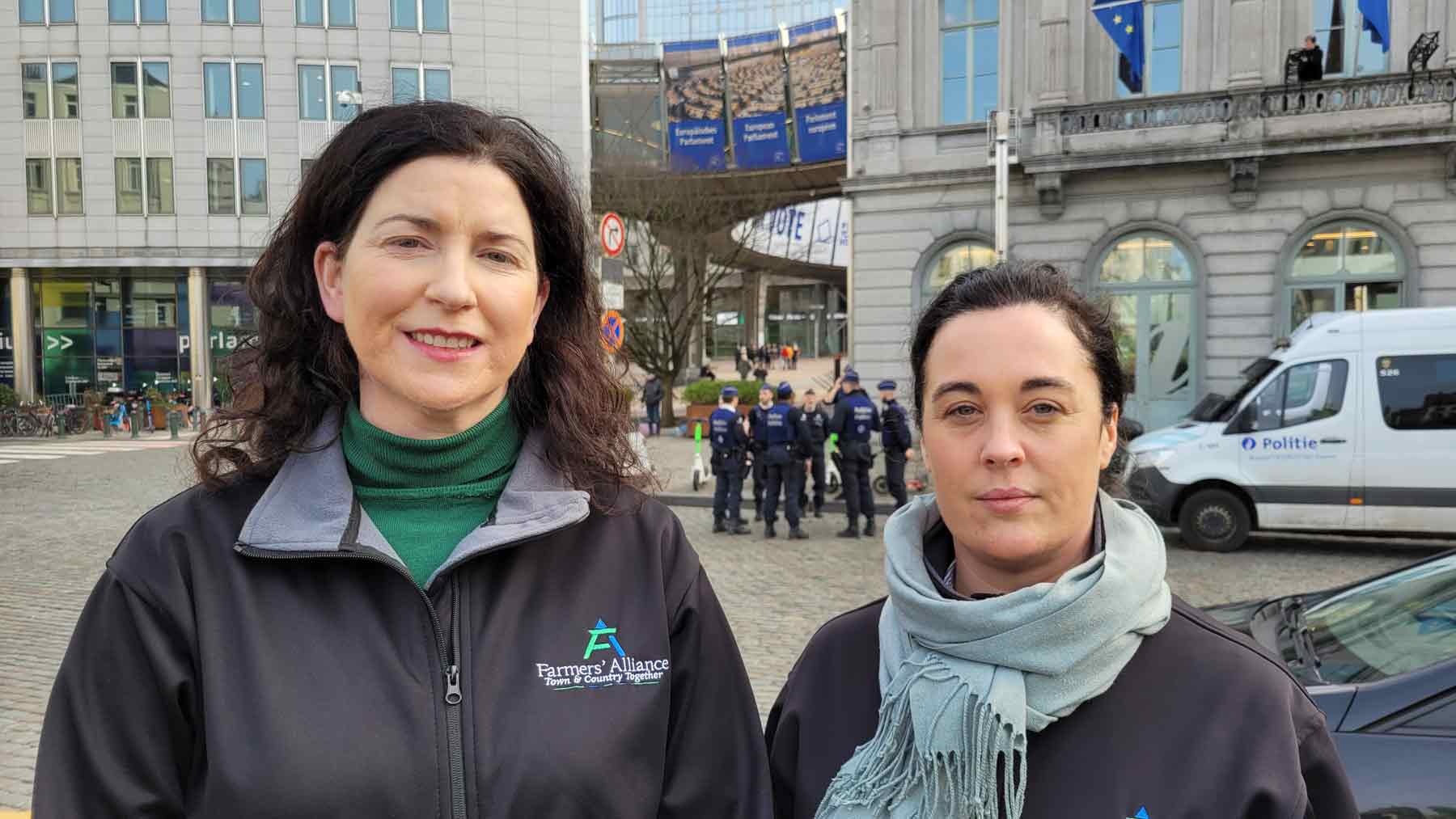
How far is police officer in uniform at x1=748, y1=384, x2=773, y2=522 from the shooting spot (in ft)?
43.5

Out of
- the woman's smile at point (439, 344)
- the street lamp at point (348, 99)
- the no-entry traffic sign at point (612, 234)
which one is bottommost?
the woman's smile at point (439, 344)

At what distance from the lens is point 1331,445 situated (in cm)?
1116

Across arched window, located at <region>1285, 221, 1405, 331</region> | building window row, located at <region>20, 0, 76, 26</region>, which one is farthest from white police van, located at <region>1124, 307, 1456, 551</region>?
building window row, located at <region>20, 0, 76, 26</region>

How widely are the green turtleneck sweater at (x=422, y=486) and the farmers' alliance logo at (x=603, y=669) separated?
11.0 inches

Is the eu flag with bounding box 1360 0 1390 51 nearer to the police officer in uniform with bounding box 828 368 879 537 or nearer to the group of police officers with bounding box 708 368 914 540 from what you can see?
the group of police officers with bounding box 708 368 914 540

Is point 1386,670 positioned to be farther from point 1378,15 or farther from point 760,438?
point 1378,15

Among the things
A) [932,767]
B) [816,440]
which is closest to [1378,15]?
[816,440]

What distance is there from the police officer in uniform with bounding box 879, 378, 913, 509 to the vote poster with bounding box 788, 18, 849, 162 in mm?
31278

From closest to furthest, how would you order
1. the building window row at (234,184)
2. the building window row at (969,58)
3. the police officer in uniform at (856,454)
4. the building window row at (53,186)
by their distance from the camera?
the police officer in uniform at (856,454) → the building window row at (969,58) → the building window row at (53,186) → the building window row at (234,184)

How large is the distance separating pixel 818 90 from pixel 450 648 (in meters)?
46.0

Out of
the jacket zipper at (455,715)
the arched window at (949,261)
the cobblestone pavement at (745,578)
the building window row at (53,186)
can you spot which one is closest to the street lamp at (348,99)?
the jacket zipper at (455,715)

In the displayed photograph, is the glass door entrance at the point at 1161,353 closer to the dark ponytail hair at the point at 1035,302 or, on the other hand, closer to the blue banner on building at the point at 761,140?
the dark ponytail hair at the point at 1035,302

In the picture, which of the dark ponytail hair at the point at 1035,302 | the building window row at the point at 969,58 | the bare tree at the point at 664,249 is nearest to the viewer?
the dark ponytail hair at the point at 1035,302

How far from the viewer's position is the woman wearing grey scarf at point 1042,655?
1.75 meters
